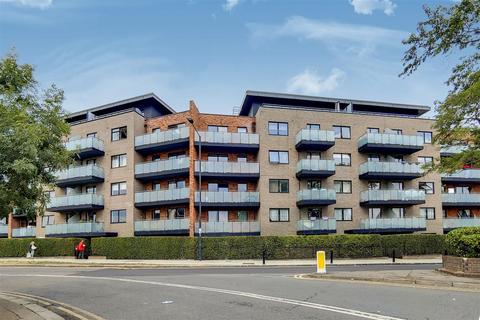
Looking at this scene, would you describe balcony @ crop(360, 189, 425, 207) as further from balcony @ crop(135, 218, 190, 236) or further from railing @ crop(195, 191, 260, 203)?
balcony @ crop(135, 218, 190, 236)

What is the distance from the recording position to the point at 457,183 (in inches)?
1897

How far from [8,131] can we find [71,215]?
38.3 m

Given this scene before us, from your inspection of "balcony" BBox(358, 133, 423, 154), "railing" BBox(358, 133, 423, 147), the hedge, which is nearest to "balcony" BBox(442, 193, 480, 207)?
"balcony" BBox(358, 133, 423, 154)

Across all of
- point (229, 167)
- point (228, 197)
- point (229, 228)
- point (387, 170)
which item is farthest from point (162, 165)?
point (387, 170)

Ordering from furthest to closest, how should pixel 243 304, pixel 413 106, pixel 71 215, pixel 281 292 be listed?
pixel 413 106 → pixel 71 215 → pixel 281 292 → pixel 243 304

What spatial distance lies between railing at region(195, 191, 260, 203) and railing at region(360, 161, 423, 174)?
10.4m

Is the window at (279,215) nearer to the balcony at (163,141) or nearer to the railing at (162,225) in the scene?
the railing at (162,225)

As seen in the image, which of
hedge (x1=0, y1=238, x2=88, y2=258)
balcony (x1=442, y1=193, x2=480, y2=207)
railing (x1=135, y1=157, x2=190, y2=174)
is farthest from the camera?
balcony (x1=442, y1=193, x2=480, y2=207)

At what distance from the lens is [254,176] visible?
4019 cm

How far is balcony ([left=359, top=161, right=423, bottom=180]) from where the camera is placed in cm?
4166

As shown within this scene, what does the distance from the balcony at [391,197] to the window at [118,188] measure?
21.8m

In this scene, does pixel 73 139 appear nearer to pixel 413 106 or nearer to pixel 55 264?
pixel 55 264

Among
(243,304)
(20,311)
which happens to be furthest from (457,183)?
(20,311)

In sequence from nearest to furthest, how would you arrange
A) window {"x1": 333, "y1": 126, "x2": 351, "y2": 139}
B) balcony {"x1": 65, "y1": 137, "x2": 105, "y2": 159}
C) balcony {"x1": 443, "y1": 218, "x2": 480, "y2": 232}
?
1. balcony {"x1": 65, "y1": 137, "x2": 105, "y2": 159}
2. window {"x1": 333, "y1": 126, "x2": 351, "y2": 139}
3. balcony {"x1": 443, "y1": 218, "x2": 480, "y2": 232}
